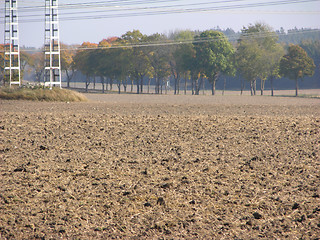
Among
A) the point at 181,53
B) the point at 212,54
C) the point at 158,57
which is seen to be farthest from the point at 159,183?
the point at 158,57

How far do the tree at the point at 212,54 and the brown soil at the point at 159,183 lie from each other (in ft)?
239

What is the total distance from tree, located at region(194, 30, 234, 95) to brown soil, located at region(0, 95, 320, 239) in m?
72.8

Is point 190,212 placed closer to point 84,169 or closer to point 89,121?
point 84,169

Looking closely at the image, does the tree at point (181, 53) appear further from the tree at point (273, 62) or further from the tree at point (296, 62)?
the tree at point (296, 62)

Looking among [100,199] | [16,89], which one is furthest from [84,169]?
[16,89]

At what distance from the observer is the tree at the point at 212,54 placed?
3440 inches

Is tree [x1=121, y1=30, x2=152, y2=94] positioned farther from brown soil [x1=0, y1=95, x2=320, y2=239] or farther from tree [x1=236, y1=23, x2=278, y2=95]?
brown soil [x1=0, y1=95, x2=320, y2=239]

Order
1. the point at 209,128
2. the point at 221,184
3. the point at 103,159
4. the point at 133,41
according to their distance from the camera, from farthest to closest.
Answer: the point at 133,41
the point at 209,128
the point at 103,159
the point at 221,184

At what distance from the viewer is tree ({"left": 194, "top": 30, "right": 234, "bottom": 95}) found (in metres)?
87.4

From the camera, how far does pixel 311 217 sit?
22.6 ft

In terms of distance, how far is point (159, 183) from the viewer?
879 cm

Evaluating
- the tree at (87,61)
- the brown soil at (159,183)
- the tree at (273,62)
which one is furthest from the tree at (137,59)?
the brown soil at (159,183)

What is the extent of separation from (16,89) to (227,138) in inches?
1098

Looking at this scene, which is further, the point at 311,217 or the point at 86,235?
the point at 311,217
